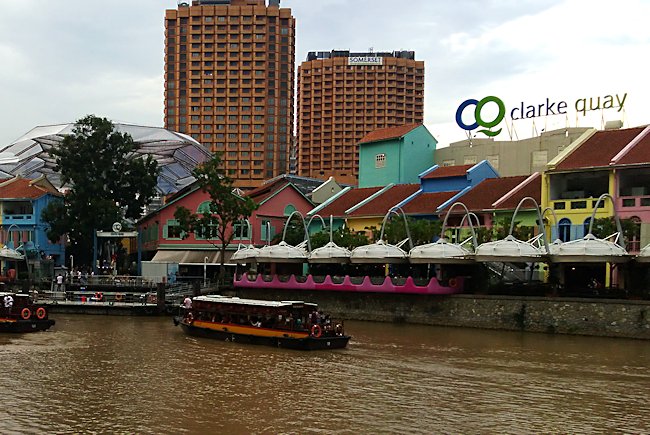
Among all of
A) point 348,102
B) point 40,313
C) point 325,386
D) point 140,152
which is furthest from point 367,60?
point 325,386

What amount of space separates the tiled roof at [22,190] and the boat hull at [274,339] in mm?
33481

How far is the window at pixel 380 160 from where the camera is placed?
63138 mm

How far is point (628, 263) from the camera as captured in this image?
37406 mm

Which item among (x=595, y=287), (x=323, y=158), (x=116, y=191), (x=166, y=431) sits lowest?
(x=166, y=431)

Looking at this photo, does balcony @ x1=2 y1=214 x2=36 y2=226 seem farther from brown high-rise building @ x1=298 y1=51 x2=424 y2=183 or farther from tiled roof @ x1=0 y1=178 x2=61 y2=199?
brown high-rise building @ x1=298 y1=51 x2=424 y2=183

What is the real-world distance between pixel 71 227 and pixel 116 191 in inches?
208

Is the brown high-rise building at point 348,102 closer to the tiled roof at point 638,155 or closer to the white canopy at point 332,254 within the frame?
the white canopy at point 332,254

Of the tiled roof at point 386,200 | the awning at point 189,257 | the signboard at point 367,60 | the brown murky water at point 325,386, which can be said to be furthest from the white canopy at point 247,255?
the signboard at point 367,60

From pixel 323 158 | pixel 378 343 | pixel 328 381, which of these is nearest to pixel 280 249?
pixel 378 343

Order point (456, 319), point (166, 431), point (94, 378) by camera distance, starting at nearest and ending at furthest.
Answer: point (166, 431) → point (94, 378) → point (456, 319)

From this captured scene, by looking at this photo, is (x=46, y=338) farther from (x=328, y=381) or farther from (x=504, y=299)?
(x=504, y=299)

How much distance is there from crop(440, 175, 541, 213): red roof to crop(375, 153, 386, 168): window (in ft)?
38.7

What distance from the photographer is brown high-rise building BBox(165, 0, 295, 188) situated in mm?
120500

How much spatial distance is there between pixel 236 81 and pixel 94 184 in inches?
2481
